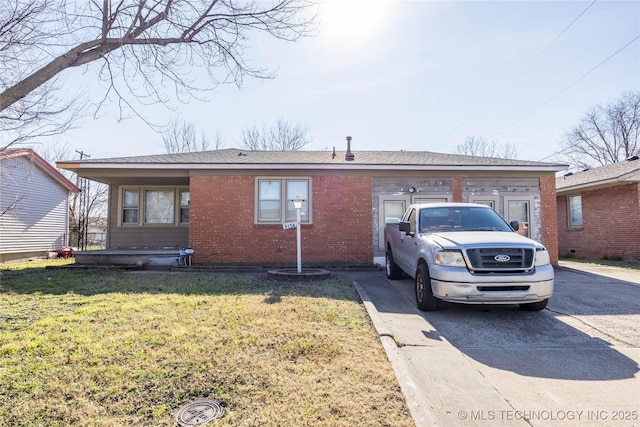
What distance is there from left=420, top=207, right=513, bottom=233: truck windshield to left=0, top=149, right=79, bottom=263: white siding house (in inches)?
540

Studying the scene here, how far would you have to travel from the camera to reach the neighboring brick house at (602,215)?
13.4m

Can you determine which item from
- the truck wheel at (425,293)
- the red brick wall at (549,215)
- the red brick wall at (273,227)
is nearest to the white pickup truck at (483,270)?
the truck wheel at (425,293)

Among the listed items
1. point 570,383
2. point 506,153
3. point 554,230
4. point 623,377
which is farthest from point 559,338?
point 506,153

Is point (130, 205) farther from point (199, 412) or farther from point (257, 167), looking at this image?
point (199, 412)

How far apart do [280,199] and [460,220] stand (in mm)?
5952

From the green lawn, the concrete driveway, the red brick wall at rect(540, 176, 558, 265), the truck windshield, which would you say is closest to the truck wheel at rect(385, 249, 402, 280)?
the concrete driveway

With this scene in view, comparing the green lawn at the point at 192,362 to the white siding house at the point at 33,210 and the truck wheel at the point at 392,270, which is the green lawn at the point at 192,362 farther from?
the white siding house at the point at 33,210

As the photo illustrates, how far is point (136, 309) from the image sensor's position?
17.4ft

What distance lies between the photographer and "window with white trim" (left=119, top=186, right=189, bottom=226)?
1318 centimetres

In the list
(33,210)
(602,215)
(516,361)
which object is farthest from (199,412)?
(602,215)

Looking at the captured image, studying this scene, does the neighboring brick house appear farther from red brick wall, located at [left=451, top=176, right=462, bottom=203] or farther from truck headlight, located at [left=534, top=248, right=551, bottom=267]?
truck headlight, located at [left=534, top=248, right=551, bottom=267]

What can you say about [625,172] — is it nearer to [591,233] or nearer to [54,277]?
[591,233]

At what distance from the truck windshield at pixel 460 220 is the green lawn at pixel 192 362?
2.10m

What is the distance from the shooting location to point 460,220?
6.49m
